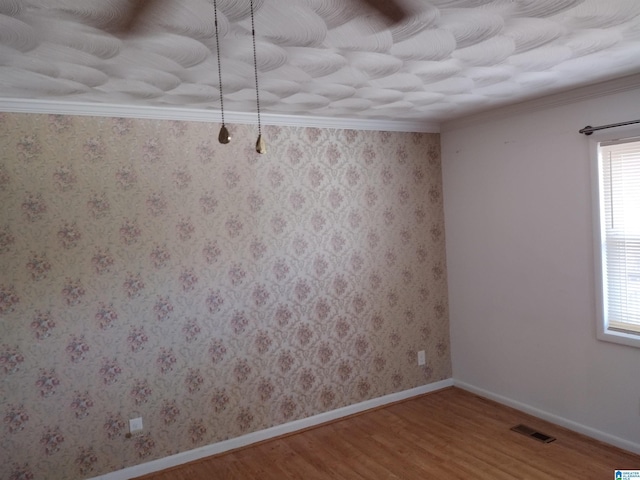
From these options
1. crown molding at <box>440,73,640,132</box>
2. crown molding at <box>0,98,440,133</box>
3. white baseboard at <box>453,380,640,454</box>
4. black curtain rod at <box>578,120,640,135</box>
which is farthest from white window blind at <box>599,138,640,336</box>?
crown molding at <box>0,98,440,133</box>

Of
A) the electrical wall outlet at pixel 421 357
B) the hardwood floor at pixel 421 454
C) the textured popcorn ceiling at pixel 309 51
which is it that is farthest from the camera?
the electrical wall outlet at pixel 421 357

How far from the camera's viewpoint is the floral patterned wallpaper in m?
2.89

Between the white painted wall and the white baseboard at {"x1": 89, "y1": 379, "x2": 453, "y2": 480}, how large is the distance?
62 centimetres

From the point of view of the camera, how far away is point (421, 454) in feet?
10.8

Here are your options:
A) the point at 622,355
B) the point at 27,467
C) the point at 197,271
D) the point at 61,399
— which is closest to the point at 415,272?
the point at 622,355

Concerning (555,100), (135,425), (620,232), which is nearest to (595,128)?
(555,100)

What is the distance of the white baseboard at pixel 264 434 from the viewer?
318cm

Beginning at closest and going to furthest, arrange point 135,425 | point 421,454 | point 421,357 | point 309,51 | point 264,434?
point 309,51, point 135,425, point 421,454, point 264,434, point 421,357

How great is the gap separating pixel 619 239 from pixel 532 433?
59.8 inches

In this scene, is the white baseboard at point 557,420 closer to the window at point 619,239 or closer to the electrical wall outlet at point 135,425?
the window at point 619,239

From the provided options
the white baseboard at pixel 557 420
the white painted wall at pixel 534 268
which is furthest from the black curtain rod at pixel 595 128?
the white baseboard at pixel 557 420

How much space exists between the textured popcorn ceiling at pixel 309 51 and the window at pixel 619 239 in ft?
1.84

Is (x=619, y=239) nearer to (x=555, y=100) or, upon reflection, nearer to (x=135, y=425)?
(x=555, y=100)

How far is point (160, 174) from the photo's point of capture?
324cm
